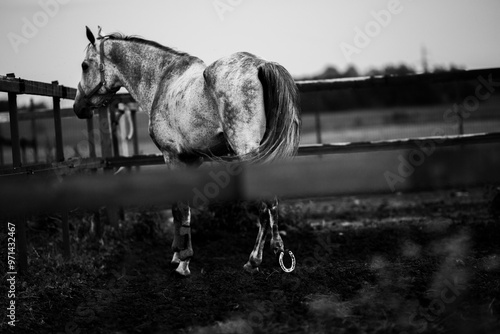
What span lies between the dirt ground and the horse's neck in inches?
58.6

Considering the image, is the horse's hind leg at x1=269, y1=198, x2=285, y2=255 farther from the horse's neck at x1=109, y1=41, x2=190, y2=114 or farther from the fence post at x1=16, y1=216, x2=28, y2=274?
the fence post at x1=16, y1=216, x2=28, y2=274

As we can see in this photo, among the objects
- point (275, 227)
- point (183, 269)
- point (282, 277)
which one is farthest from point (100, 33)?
point (282, 277)

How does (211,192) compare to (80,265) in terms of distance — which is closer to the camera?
(211,192)

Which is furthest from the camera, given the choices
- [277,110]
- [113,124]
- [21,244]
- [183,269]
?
[113,124]

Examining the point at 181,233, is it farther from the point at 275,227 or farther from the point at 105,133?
the point at 105,133

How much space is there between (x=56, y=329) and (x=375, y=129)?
1510cm

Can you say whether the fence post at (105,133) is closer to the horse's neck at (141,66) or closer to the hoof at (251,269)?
the horse's neck at (141,66)

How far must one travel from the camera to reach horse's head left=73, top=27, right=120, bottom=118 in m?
4.92

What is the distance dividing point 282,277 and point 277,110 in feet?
3.78

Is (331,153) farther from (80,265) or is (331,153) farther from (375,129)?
(375,129)

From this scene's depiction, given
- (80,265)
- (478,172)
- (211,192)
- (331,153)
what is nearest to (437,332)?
(478,172)

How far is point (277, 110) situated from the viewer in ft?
11.8

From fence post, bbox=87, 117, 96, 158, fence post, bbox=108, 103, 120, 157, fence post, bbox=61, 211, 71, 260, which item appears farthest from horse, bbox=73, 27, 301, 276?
fence post, bbox=61, 211, 71, 260

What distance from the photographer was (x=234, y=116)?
367 cm
